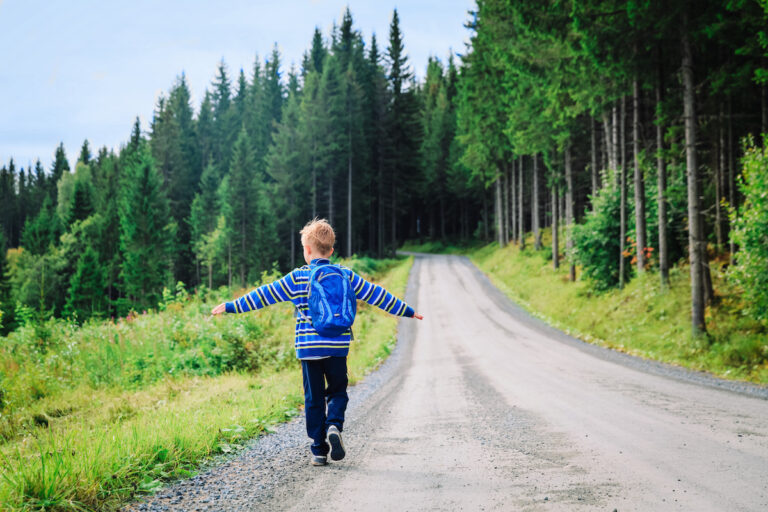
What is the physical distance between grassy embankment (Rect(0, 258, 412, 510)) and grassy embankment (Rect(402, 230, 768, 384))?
23.6 ft

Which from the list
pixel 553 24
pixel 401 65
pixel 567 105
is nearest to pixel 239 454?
pixel 553 24

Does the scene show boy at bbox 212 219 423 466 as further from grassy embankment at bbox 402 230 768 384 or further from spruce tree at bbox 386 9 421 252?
spruce tree at bbox 386 9 421 252

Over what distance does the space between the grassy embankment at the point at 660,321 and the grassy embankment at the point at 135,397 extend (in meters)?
7.20

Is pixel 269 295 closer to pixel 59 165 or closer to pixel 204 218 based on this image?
pixel 204 218

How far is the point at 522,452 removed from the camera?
4258 mm

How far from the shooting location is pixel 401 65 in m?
→ 52.5

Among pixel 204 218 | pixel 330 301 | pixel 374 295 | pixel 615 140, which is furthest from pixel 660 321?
pixel 204 218

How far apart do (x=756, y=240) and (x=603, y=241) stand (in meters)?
9.37

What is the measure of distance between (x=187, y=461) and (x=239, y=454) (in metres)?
0.50

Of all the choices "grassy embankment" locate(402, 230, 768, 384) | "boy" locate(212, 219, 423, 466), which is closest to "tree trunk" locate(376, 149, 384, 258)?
"grassy embankment" locate(402, 230, 768, 384)

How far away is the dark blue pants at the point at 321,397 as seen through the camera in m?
4.11

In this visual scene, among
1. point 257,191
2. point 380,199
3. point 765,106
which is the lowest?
point 765,106

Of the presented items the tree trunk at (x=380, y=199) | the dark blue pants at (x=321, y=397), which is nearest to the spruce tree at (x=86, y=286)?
the tree trunk at (x=380, y=199)

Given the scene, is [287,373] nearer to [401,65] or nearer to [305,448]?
[305,448]
